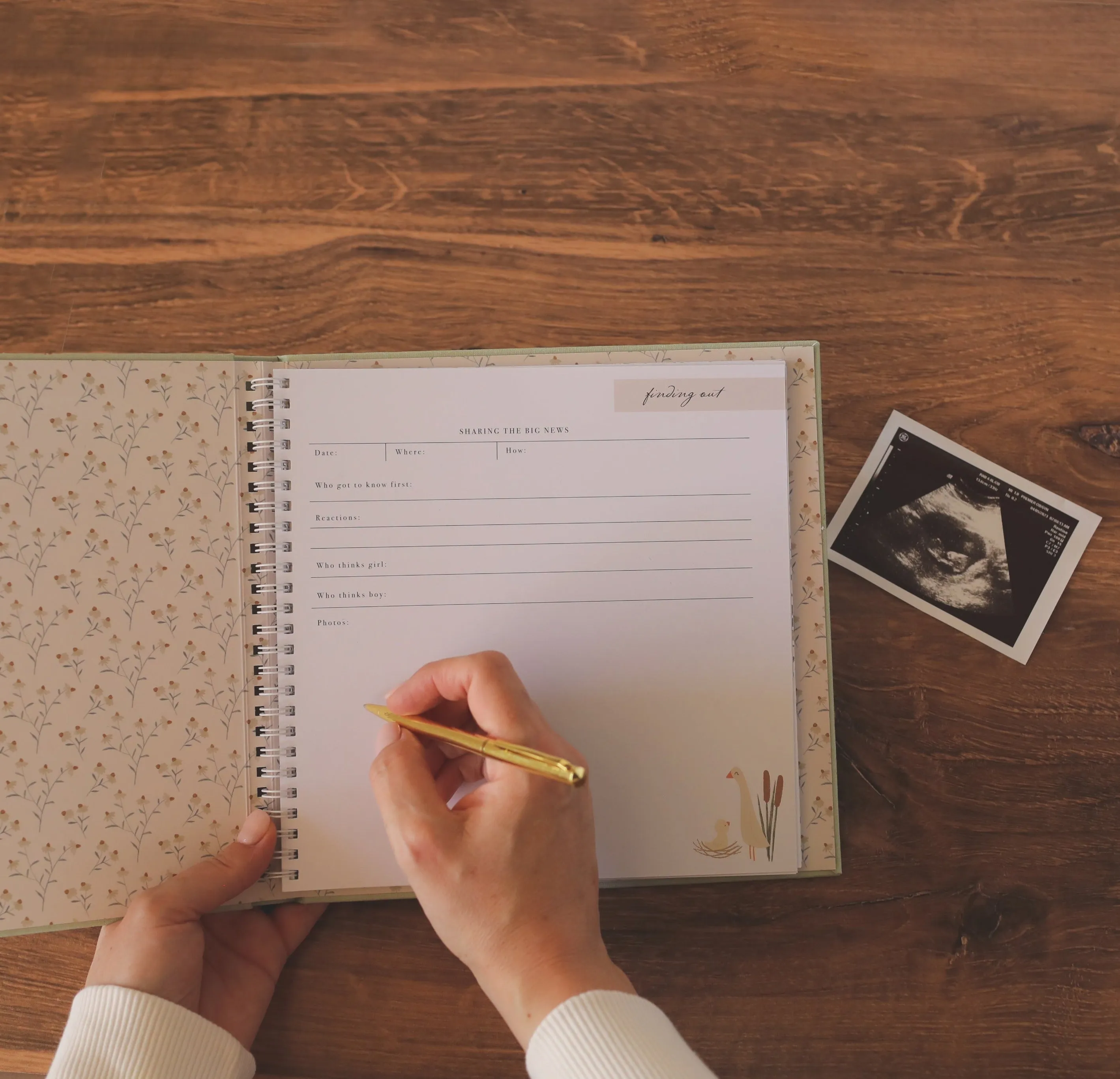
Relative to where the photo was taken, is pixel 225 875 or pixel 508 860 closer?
pixel 508 860

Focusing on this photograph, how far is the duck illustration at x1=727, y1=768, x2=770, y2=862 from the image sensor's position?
785mm

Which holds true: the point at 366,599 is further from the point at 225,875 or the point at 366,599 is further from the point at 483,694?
the point at 225,875

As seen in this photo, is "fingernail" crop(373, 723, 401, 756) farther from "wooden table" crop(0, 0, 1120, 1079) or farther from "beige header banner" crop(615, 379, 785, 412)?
"beige header banner" crop(615, 379, 785, 412)

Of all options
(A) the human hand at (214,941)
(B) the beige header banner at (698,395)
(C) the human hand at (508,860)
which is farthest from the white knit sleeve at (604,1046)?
(B) the beige header banner at (698,395)

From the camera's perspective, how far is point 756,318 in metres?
0.85

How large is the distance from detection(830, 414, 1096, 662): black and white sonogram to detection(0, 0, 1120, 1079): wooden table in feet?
0.08

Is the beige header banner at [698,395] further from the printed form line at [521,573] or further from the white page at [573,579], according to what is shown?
the printed form line at [521,573]

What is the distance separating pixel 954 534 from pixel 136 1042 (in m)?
0.89

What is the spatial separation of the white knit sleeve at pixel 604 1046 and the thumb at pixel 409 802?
0.16m

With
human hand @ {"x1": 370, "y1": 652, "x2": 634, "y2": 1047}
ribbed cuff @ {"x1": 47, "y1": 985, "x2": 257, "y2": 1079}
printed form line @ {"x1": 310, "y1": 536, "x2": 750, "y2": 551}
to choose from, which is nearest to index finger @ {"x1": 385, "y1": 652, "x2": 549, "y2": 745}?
human hand @ {"x1": 370, "y1": 652, "x2": 634, "y2": 1047}

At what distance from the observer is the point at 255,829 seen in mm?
766

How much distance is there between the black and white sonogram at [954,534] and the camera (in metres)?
0.83

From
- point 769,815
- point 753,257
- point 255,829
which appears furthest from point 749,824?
point 753,257

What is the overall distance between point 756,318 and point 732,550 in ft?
0.83
